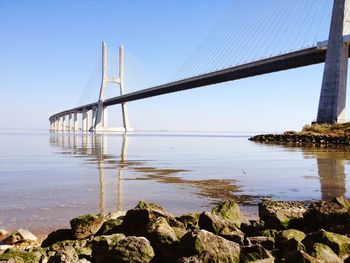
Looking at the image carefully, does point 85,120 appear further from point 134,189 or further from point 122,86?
point 134,189

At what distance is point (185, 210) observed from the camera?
7.68m

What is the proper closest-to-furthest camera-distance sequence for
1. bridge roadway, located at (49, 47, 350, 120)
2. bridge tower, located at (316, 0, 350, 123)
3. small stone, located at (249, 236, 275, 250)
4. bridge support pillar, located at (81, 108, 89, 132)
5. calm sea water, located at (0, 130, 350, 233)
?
small stone, located at (249, 236, 275, 250) → calm sea water, located at (0, 130, 350, 233) → bridge tower, located at (316, 0, 350, 123) → bridge roadway, located at (49, 47, 350, 120) → bridge support pillar, located at (81, 108, 89, 132)

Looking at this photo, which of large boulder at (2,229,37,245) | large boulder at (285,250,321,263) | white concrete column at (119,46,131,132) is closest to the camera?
large boulder at (285,250,321,263)

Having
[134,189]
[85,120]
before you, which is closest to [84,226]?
[134,189]

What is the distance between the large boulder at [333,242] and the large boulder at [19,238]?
3.18 m

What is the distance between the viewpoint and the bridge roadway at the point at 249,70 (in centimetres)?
4516

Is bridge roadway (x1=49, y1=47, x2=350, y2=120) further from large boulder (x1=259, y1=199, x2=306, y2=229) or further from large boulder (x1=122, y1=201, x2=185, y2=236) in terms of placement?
large boulder (x1=122, y1=201, x2=185, y2=236)

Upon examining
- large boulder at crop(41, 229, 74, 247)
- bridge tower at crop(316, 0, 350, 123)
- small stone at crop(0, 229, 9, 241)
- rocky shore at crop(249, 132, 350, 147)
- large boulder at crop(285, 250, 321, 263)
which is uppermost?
bridge tower at crop(316, 0, 350, 123)

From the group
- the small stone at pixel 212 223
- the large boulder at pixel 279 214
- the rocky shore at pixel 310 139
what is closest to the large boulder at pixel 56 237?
the small stone at pixel 212 223

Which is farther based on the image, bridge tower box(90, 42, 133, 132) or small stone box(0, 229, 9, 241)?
bridge tower box(90, 42, 133, 132)

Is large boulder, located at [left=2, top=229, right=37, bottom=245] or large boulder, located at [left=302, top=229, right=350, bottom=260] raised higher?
large boulder, located at [left=302, top=229, right=350, bottom=260]

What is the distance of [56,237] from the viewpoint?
5.30m

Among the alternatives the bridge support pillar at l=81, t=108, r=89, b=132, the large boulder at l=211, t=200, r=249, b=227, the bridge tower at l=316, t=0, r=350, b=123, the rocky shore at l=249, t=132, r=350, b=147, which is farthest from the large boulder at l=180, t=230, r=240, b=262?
the bridge support pillar at l=81, t=108, r=89, b=132

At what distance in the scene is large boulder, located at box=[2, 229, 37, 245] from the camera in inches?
215
